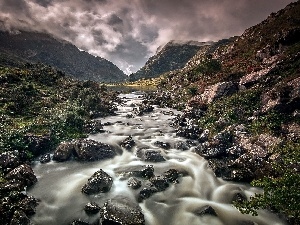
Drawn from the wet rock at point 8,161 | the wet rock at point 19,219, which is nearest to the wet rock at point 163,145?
the wet rock at point 8,161

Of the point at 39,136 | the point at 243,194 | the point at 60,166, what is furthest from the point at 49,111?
the point at 243,194

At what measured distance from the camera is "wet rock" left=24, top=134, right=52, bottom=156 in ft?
97.0

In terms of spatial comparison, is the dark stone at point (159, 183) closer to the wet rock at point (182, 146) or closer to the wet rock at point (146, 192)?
the wet rock at point (146, 192)

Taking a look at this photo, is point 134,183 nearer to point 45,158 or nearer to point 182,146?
point 45,158

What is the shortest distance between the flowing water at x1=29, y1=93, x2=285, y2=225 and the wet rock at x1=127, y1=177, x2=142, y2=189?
1.40ft

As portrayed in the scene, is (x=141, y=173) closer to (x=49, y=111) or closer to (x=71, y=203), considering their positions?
(x=71, y=203)

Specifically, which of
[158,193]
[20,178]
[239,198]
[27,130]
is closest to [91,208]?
[158,193]

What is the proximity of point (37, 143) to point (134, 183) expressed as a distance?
13660 mm

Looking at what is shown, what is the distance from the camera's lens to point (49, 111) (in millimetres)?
42562

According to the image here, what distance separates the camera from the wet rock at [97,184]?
72.0 feet

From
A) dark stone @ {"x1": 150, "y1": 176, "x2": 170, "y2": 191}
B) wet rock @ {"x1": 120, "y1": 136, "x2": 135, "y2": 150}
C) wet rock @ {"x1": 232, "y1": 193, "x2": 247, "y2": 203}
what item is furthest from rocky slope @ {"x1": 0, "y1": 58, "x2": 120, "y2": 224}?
wet rock @ {"x1": 232, "y1": 193, "x2": 247, "y2": 203}

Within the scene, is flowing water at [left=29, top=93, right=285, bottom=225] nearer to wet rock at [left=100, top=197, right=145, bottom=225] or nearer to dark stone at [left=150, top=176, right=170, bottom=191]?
dark stone at [left=150, top=176, right=170, bottom=191]

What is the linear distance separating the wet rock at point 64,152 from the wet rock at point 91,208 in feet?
34.2

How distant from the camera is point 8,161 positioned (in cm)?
2447
